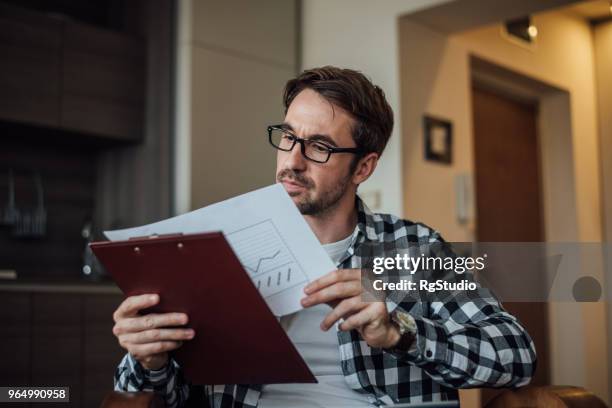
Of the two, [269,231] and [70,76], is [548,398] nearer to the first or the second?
[269,231]

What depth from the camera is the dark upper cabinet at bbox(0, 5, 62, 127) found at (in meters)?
3.23

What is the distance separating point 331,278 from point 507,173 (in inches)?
149

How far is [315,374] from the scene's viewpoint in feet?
4.87

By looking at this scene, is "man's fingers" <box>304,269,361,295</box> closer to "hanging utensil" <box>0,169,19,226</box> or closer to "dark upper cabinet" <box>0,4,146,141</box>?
"dark upper cabinet" <box>0,4,146,141</box>

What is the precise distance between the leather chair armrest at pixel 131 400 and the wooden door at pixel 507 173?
3.46 m

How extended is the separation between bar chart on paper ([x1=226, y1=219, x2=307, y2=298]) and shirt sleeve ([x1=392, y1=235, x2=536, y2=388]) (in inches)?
8.8

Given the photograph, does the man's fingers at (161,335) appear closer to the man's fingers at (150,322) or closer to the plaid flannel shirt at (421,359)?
the man's fingers at (150,322)

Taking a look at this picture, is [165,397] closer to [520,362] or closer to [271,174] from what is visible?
[520,362]

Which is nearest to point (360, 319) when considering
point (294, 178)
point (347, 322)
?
point (347, 322)

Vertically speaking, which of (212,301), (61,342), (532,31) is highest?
(532,31)

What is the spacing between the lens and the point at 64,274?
3697mm

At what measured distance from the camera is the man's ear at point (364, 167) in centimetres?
172

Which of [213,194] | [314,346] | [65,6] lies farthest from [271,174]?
[314,346]

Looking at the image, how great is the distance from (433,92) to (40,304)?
2159 mm
